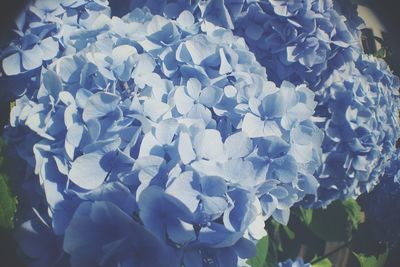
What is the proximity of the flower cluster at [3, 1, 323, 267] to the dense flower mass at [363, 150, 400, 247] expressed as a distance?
2.02ft

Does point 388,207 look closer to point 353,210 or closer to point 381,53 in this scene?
point 353,210

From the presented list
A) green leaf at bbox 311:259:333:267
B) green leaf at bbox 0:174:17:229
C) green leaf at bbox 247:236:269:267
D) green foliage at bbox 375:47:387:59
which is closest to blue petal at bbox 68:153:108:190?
green leaf at bbox 0:174:17:229

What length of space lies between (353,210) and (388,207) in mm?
Result: 193

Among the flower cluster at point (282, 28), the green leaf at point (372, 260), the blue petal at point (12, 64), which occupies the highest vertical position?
the flower cluster at point (282, 28)

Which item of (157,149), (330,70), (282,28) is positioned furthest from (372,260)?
(157,149)

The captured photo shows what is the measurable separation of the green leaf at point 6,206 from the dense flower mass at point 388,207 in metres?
0.97

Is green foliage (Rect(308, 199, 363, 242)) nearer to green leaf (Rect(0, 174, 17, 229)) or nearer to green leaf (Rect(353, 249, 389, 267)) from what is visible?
green leaf (Rect(353, 249, 389, 267))

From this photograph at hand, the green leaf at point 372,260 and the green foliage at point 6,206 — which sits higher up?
the green foliage at point 6,206

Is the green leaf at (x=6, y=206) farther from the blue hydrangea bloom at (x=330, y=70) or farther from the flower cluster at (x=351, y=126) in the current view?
the flower cluster at (x=351, y=126)

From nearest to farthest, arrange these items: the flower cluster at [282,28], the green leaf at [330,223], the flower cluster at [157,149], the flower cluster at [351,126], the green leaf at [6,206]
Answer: the flower cluster at [157,149] → the green leaf at [6,206] → the flower cluster at [282,28] → the flower cluster at [351,126] → the green leaf at [330,223]

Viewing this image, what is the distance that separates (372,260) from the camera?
125cm

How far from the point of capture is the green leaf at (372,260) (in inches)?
48.0

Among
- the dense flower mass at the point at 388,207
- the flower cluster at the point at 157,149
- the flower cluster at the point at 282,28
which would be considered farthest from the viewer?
the dense flower mass at the point at 388,207

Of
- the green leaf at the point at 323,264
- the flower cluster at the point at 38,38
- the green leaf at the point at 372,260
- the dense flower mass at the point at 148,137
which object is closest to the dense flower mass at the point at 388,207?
the green leaf at the point at 372,260
